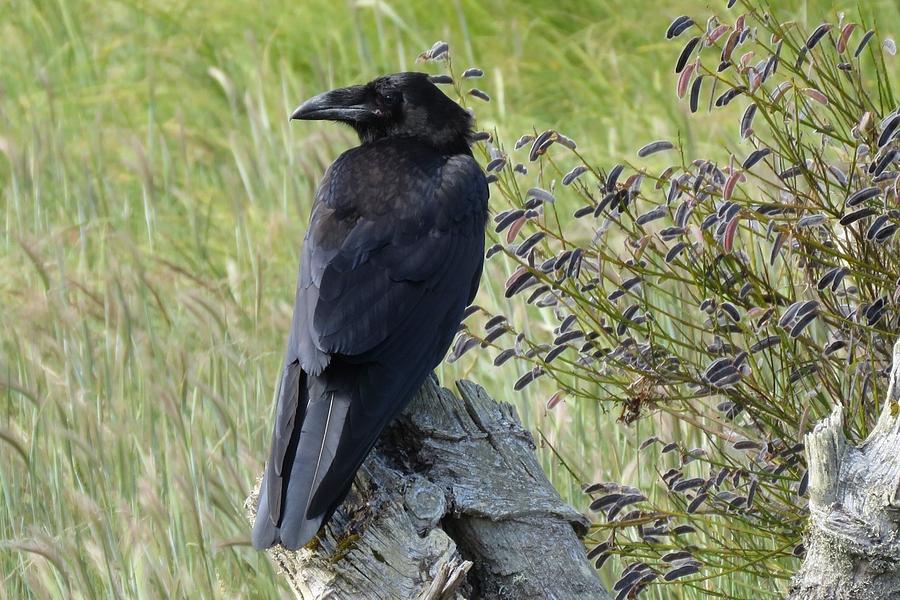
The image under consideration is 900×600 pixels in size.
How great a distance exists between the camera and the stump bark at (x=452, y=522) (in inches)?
92.8

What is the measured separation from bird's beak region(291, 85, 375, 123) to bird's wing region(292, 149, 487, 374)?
23cm

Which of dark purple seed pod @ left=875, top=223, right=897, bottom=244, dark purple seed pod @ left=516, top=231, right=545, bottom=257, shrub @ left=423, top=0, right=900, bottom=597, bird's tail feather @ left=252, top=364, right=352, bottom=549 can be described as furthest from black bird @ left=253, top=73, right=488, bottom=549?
dark purple seed pod @ left=875, top=223, right=897, bottom=244

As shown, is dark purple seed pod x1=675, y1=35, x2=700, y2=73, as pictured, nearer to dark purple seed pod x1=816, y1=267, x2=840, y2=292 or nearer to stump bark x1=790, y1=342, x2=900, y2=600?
dark purple seed pod x1=816, y1=267, x2=840, y2=292

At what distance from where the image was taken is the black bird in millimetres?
2547

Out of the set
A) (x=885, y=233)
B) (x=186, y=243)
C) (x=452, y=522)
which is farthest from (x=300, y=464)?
(x=186, y=243)

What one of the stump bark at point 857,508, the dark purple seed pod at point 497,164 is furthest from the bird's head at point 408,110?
the stump bark at point 857,508

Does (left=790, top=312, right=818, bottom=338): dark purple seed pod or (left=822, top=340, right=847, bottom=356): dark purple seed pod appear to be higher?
(left=790, top=312, right=818, bottom=338): dark purple seed pod

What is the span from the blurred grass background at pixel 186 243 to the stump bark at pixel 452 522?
49 cm

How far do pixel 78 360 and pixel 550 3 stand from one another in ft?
15.3

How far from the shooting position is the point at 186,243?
5711 millimetres

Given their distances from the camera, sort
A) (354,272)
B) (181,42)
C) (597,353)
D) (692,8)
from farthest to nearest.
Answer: (181,42), (692,8), (354,272), (597,353)

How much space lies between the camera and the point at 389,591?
2312mm

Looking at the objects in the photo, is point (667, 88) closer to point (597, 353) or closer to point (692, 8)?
point (692, 8)

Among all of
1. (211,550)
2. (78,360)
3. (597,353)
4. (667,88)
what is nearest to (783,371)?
(597,353)
